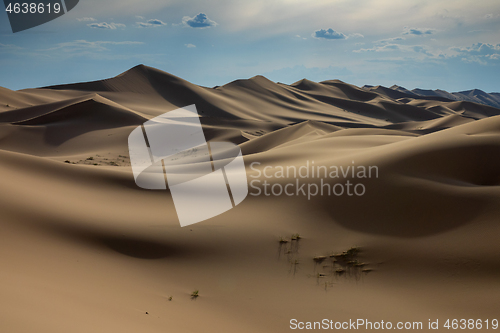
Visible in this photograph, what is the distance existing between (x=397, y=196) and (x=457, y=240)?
1573 millimetres

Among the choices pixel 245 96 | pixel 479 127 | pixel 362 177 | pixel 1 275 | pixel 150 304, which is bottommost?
pixel 150 304

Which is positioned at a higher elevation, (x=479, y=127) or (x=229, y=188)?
(x=479, y=127)

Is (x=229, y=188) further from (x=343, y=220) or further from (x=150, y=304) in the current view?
(x=150, y=304)

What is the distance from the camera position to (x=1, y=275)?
154 inches

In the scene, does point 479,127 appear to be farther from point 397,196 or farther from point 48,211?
point 48,211

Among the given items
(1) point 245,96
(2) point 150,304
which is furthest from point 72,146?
(1) point 245,96

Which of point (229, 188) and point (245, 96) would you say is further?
point (245, 96)

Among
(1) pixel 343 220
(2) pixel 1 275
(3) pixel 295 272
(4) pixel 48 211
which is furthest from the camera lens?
(1) pixel 343 220

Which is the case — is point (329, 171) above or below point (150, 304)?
above

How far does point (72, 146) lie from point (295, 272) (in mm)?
24485

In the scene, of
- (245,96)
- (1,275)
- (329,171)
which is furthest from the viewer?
(245,96)

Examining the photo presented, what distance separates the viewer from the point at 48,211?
617 centimetres

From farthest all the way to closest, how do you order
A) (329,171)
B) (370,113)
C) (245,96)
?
(370,113) < (245,96) < (329,171)

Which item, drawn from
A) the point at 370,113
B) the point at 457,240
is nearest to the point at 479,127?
the point at 457,240
